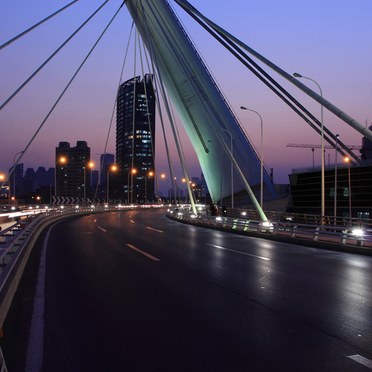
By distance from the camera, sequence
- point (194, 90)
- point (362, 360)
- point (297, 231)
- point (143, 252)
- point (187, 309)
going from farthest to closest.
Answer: point (194, 90) → point (297, 231) → point (143, 252) → point (187, 309) → point (362, 360)

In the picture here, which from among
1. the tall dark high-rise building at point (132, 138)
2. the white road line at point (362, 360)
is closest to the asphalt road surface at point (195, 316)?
the white road line at point (362, 360)

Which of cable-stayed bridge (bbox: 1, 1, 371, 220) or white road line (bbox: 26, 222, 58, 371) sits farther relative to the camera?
cable-stayed bridge (bbox: 1, 1, 371, 220)

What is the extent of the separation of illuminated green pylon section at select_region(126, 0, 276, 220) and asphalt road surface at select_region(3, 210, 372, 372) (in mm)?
32867

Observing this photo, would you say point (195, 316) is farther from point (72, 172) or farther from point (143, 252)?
point (72, 172)

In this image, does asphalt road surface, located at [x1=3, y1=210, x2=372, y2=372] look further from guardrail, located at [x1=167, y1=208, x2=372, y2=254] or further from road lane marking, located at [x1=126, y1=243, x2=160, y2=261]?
guardrail, located at [x1=167, y1=208, x2=372, y2=254]

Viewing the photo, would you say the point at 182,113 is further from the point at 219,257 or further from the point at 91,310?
the point at 91,310

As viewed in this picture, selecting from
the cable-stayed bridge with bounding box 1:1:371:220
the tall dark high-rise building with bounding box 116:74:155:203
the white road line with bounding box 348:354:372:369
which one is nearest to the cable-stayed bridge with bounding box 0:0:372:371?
the white road line with bounding box 348:354:372:369

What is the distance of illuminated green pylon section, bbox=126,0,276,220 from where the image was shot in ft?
150

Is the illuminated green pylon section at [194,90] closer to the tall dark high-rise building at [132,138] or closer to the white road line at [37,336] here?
the white road line at [37,336]

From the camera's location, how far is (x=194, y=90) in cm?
5031

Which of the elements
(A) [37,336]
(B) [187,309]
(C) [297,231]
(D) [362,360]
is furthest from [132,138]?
(D) [362,360]

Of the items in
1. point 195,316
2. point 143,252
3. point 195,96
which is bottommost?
point 143,252

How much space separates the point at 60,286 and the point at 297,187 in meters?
81.7

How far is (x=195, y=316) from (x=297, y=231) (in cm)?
1644
